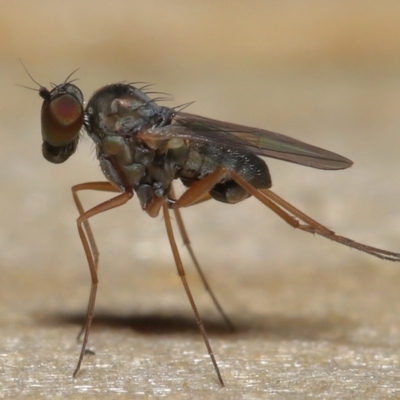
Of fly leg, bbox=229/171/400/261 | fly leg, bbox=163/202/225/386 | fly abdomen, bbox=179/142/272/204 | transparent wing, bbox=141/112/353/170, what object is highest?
transparent wing, bbox=141/112/353/170

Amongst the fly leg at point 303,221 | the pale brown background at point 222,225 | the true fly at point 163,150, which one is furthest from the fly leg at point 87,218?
the fly leg at point 303,221

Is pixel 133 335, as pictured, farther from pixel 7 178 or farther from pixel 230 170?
pixel 7 178

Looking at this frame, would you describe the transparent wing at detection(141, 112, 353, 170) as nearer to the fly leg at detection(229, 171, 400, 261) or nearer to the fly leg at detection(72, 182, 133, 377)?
the fly leg at detection(229, 171, 400, 261)

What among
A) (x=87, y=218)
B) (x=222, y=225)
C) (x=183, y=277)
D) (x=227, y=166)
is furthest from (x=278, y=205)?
(x=222, y=225)

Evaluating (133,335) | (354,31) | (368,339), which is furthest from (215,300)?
(354,31)

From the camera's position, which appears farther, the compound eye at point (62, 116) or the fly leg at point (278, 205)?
the compound eye at point (62, 116)

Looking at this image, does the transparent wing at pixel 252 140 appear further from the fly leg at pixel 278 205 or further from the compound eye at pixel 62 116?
the compound eye at pixel 62 116

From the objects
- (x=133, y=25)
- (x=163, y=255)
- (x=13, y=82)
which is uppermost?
(x=133, y=25)

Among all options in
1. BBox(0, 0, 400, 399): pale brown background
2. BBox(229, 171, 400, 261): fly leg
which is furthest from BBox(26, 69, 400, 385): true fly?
BBox(0, 0, 400, 399): pale brown background
